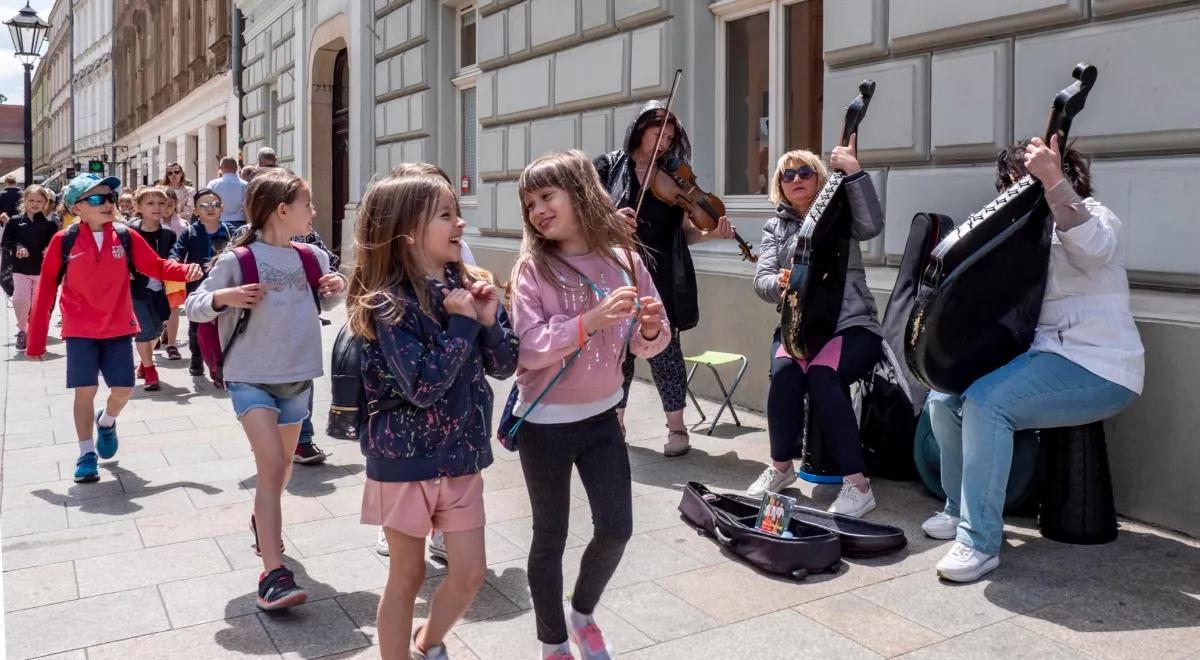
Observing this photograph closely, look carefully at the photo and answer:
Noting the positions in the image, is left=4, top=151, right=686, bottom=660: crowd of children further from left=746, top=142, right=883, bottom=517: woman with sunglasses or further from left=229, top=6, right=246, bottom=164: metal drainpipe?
left=229, top=6, right=246, bottom=164: metal drainpipe

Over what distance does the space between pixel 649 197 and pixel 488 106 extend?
5046 millimetres

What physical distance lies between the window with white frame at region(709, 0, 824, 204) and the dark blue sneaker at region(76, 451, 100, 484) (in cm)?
437

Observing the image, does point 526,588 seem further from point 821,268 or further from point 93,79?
point 93,79

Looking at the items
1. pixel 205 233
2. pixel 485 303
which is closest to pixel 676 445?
pixel 485 303

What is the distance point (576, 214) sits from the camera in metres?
2.95

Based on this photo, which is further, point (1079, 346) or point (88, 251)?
point (88, 251)

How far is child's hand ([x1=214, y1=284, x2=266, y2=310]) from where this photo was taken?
379 cm

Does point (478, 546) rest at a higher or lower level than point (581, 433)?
lower

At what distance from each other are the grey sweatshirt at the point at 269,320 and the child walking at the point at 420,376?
4.05 ft

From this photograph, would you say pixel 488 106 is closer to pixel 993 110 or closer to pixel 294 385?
pixel 993 110

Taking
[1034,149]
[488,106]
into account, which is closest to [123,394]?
[1034,149]

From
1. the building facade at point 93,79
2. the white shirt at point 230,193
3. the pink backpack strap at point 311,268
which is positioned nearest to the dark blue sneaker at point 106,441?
the pink backpack strap at point 311,268

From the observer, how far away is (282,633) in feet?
11.5

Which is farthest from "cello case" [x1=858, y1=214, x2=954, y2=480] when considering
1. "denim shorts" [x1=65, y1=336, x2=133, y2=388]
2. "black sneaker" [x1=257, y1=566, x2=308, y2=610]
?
"denim shorts" [x1=65, y1=336, x2=133, y2=388]
